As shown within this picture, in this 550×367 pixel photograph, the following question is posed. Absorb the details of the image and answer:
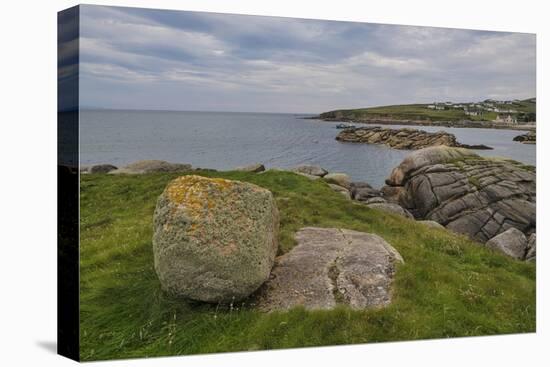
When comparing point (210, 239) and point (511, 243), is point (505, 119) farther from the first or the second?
point (210, 239)

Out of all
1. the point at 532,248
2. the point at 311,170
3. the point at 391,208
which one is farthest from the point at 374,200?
the point at 532,248

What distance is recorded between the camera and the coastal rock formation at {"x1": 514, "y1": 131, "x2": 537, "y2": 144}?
1750 cm

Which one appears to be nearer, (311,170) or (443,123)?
(311,170)

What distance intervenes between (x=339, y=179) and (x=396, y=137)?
203 cm

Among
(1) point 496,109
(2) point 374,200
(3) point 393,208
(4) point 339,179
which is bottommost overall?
(3) point 393,208

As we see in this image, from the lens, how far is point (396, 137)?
54.4 ft

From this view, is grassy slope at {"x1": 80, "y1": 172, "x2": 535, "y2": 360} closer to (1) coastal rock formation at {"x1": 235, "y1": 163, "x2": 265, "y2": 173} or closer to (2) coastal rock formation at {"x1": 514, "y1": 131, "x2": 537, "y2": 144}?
(1) coastal rock formation at {"x1": 235, "y1": 163, "x2": 265, "y2": 173}

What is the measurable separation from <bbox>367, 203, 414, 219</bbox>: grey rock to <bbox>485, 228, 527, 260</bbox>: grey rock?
2.22m

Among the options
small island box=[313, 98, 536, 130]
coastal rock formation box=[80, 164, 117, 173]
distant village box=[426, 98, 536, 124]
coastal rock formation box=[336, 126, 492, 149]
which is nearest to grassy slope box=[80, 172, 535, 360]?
coastal rock formation box=[80, 164, 117, 173]

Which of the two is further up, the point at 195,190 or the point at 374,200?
the point at 195,190

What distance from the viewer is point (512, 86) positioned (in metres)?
17.5

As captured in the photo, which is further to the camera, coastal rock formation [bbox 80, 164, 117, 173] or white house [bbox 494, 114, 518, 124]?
white house [bbox 494, 114, 518, 124]

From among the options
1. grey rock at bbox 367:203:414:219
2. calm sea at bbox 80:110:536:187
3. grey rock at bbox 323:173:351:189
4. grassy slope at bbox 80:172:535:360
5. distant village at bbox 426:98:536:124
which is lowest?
grassy slope at bbox 80:172:535:360

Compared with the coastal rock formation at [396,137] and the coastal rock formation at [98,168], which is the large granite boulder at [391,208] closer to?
the coastal rock formation at [396,137]
